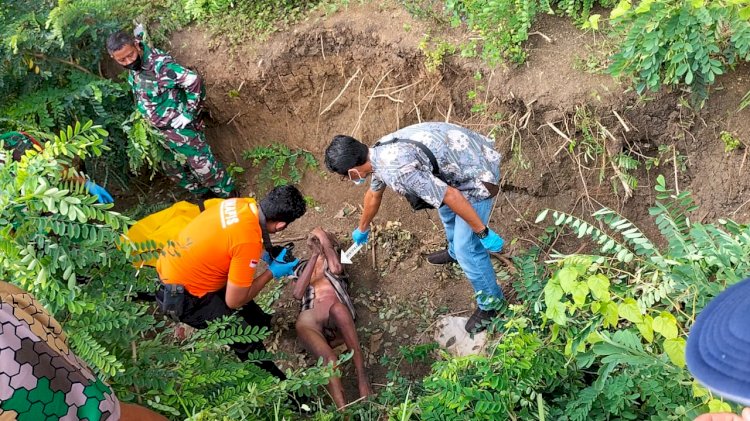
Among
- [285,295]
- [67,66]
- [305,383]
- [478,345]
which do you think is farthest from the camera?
[67,66]

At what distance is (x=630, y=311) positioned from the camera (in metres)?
2.23

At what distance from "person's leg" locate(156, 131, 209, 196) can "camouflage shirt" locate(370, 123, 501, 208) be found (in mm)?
2493

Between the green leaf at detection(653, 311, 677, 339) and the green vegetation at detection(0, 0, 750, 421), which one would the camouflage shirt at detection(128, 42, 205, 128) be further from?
the green leaf at detection(653, 311, 677, 339)

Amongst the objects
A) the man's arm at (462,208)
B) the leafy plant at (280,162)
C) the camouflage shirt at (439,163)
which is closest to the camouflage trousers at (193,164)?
the leafy plant at (280,162)

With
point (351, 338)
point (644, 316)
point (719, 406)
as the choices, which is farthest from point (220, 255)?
point (719, 406)

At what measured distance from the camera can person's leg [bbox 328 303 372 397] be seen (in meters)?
3.82

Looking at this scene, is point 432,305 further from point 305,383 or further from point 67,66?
point 67,66

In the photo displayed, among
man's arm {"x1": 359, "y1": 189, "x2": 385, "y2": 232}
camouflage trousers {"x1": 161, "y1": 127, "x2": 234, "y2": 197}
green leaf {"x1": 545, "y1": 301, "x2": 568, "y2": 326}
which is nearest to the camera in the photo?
green leaf {"x1": 545, "y1": 301, "x2": 568, "y2": 326}

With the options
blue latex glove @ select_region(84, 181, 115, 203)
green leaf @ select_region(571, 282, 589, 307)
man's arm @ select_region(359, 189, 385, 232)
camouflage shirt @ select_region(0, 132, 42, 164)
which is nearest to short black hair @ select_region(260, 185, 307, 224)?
man's arm @ select_region(359, 189, 385, 232)

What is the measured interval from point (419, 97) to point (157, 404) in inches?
127

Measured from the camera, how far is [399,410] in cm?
261

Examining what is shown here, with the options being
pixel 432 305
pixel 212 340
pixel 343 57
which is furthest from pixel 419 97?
pixel 212 340

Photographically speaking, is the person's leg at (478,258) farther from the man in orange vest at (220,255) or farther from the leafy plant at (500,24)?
the leafy plant at (500,24)

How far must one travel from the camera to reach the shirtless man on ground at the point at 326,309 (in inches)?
151
